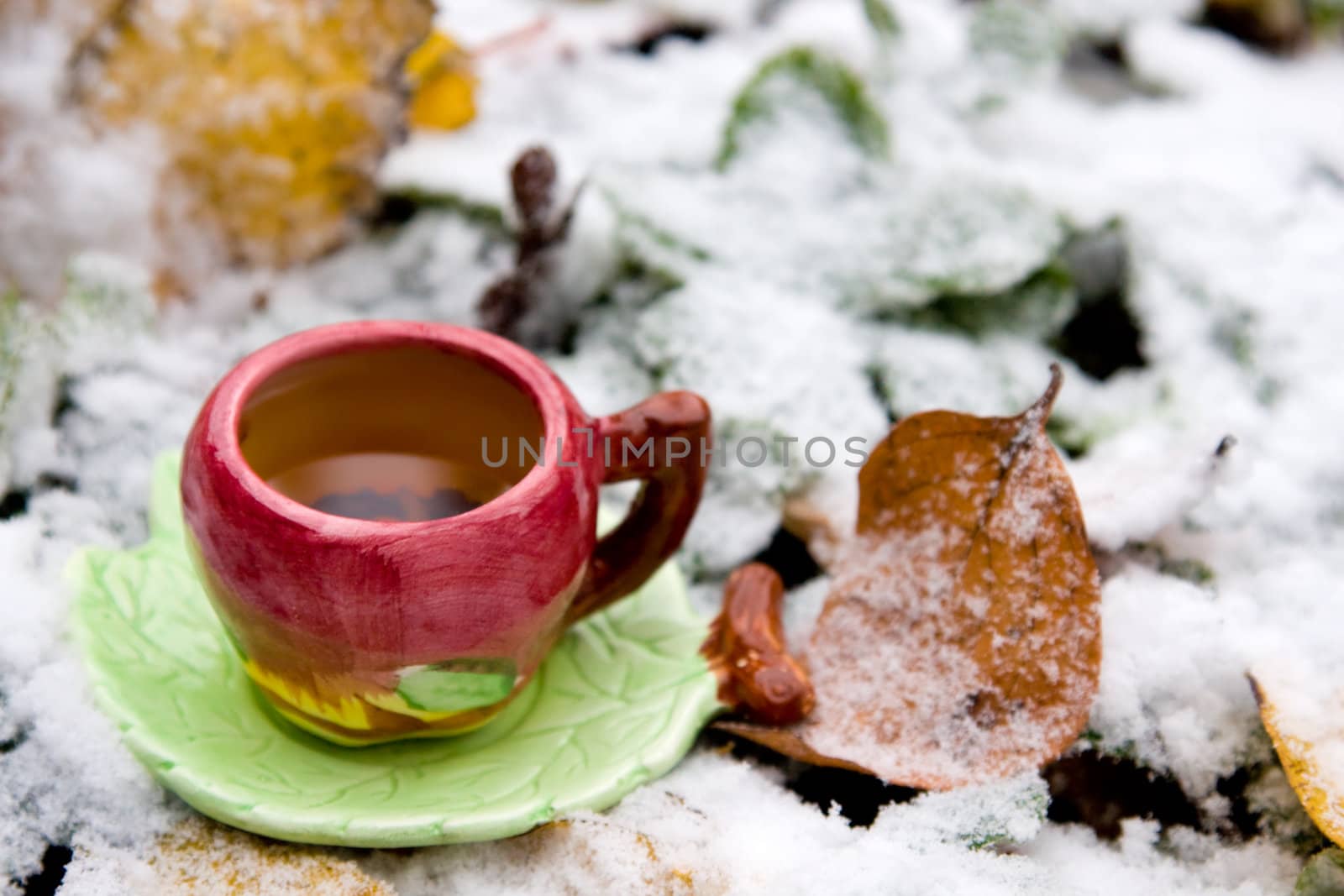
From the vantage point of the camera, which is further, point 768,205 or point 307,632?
point 768,205

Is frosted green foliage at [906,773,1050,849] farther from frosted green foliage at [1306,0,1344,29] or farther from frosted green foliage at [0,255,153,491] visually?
frosted green foliage at [1306,0,1344,29]

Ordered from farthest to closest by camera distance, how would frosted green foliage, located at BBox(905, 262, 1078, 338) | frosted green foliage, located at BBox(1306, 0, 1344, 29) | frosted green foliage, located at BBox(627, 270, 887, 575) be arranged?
frosted green foliage, located at BBox(1306, 0, 1344, 29)
frosted green foliage, located at BBox(905, 262, 1078, 338)
frosted green foliage, located at BBox(627, 270, 887, 575)

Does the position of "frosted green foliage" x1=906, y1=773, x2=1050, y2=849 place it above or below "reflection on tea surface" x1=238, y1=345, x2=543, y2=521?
below

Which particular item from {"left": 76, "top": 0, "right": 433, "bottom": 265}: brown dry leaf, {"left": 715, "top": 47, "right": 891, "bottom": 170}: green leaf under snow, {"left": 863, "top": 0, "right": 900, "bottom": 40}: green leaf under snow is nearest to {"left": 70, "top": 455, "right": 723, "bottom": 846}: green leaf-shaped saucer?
{"left": 76, "top": 0, "right": 433, "bottom": 265}: brown dry leaf

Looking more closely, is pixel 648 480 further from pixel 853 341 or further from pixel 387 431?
pixel 853 341

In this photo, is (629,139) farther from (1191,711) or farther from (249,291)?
(1191,711)

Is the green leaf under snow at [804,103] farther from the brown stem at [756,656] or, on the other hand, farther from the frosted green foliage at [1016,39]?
the brown stem at [756,656]

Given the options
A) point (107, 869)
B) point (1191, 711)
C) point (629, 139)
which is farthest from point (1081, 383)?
point (107, 869)

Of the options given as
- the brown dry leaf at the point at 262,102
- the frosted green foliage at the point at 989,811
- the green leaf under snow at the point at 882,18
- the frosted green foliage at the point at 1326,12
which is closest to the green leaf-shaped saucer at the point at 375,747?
the frosted green foliage at the point at 989,811
